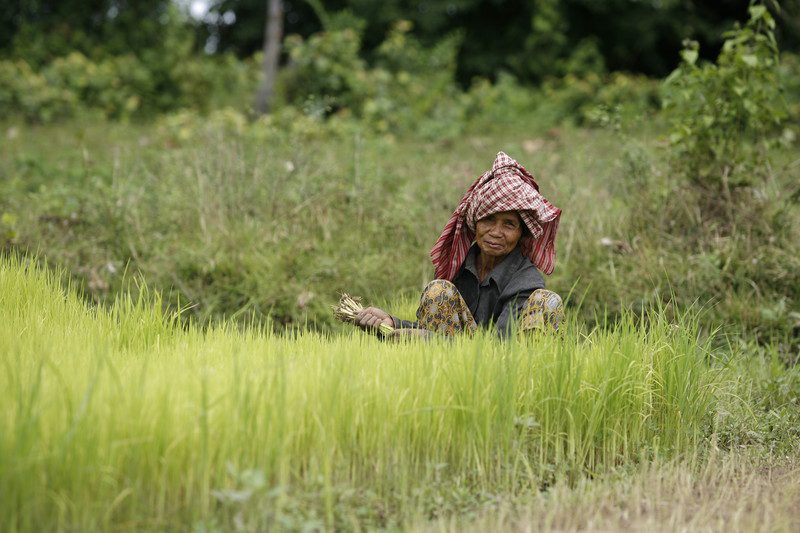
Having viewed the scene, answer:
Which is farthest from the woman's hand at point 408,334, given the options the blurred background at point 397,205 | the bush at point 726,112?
the bush at point 726,112

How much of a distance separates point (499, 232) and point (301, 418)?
4.31 feet

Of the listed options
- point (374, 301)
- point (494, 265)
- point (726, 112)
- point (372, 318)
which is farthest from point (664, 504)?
point (726, 112)

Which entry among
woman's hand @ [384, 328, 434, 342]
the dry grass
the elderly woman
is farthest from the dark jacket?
the dry grass

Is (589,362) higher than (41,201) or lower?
lower

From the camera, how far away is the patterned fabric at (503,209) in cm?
377

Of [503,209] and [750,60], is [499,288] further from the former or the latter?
[750,60]

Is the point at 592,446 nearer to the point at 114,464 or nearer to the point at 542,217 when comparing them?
the point at 542,217

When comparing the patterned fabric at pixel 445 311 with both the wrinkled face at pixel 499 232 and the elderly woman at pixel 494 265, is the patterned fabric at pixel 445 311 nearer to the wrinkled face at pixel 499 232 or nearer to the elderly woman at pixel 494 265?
the elderly woman at pixel 494 265

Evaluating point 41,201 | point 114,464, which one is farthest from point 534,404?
point 41,201

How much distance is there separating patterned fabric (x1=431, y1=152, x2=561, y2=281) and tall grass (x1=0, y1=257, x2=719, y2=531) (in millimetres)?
523

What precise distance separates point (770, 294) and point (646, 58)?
13.6m

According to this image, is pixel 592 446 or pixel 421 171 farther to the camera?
pixel 421 171

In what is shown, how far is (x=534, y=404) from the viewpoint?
134 inches

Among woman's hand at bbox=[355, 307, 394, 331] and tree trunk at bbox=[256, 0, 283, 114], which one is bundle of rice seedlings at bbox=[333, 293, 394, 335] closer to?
woman's hand at bbox=[355, 307, 394, 331]
